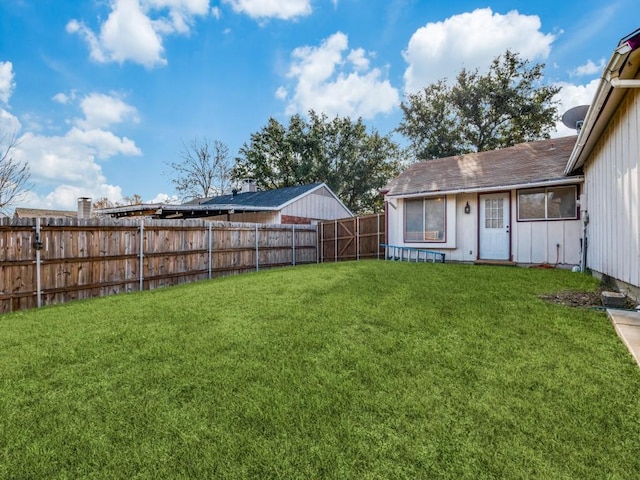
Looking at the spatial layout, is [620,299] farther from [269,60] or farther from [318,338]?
[269,60]

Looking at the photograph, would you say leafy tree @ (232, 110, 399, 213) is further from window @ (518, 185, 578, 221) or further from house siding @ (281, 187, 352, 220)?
window @ (518, 185, 578, 221)

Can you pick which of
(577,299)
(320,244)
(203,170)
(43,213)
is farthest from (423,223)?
(43,213)

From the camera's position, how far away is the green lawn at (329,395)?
5.79 feet

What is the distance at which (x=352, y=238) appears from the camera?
1305cm

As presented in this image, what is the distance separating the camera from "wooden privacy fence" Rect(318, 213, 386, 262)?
12334 millimetres

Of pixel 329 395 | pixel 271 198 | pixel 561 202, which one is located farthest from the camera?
pixel 271 198

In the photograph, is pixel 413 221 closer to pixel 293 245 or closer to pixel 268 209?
pixel 293 245

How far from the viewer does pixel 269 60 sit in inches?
607

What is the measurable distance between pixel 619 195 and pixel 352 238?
356 inches

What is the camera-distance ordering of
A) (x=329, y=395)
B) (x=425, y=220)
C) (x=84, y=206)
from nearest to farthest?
(x=329, y=395) < (x=425, y=220) < (x=84, y=206)

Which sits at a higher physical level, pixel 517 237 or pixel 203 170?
pixel 203 170

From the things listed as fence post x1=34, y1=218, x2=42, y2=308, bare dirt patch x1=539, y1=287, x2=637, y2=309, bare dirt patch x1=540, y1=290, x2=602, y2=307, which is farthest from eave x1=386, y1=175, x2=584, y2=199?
fence post x1=34, y1=218, x2=42, y2=308

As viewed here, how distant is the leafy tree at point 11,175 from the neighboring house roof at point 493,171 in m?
17.3

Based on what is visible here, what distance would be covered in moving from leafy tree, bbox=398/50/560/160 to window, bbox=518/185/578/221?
14.4 m
